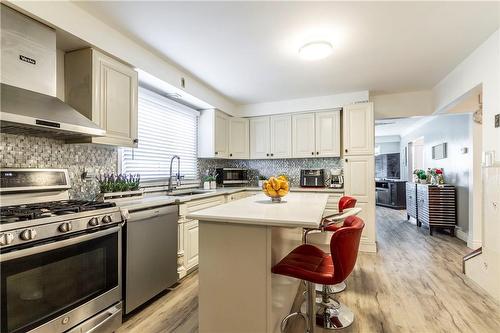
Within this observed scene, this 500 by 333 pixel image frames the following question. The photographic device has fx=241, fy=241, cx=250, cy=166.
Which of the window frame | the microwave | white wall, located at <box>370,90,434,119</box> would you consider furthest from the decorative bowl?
white wall, located at <box>370,90,434,119</box>

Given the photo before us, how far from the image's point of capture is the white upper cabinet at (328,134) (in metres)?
4.13

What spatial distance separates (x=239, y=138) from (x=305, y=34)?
2.64 metres

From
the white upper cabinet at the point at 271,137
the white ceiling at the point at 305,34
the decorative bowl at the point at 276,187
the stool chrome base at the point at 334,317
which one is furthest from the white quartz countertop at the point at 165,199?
the stool chrome base at the point at 334,317

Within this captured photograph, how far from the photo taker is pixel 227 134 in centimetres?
457

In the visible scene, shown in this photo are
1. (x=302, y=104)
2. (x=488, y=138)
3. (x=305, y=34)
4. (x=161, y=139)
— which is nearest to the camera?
(x=305, y=34)

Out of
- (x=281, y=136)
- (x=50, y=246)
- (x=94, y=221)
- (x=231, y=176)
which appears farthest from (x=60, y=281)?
(x=281, y=136)

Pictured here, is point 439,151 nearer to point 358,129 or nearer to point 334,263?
point 358,129

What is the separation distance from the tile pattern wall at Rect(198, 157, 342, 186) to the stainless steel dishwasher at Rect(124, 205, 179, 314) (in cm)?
193

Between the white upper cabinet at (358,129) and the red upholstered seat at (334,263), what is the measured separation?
2.58 metres

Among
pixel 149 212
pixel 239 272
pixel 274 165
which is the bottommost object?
pixel 239 272

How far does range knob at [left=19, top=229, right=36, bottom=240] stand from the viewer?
1273mm

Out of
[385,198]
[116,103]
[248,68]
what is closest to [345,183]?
[248,68]

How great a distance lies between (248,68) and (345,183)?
→ 7.70 ft

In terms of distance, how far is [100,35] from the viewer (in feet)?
7.02
